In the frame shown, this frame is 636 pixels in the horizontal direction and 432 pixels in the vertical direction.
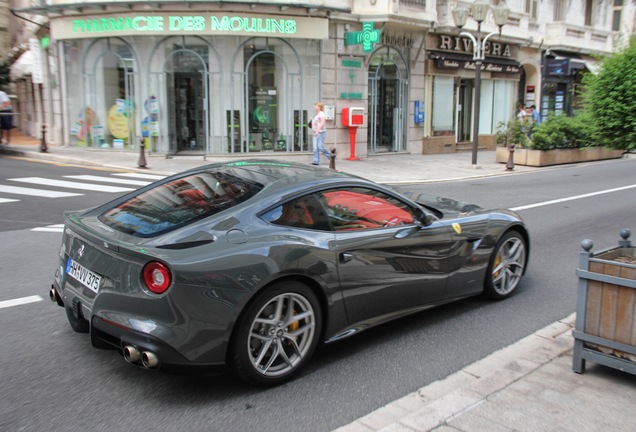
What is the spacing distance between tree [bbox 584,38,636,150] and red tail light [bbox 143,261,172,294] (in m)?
6.36

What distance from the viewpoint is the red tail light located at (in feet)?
11.4

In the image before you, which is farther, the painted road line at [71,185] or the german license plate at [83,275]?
the painted road line at [71,185]

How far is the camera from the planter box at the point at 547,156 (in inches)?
809

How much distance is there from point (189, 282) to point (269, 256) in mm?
555

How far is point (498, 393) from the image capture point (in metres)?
3.67

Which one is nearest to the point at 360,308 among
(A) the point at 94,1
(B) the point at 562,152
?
(A) the point at 94,1

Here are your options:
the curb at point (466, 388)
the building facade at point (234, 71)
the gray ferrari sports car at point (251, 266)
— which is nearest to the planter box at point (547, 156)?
the building facade at point (234, 71)

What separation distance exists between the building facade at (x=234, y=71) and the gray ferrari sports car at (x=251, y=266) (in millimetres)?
15183

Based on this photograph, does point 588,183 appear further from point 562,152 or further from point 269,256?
point 269,256

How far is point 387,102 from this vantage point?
925 inches

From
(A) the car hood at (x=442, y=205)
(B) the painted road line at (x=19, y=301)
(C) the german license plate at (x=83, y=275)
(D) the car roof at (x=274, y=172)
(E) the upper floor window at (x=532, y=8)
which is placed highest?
(E) the upper floor window at (x=532, y=8)

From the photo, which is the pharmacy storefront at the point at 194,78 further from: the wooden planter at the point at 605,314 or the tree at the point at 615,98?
the wooden planter at the point at 605,314

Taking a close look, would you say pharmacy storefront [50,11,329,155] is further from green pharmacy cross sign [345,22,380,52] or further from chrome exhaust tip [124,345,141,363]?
chrome exhaust tip [124,345,141,363]

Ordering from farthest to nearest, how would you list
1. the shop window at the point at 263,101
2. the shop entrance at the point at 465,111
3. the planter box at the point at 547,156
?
the shop entrance at the point at 465,111, the planter box at the point at 547,156, the shop window at the point at 263,101
